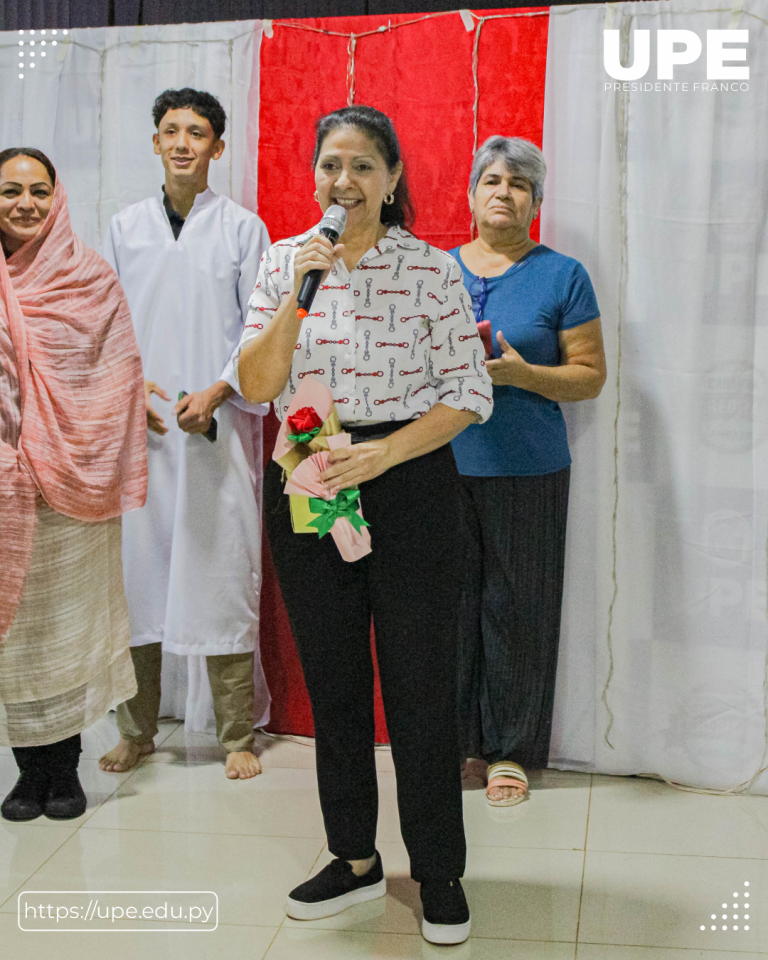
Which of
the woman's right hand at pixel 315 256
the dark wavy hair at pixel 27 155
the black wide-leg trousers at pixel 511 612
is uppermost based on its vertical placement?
the dark wavy hair at pixel 27 155

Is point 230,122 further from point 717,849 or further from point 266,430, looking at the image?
point 717,849

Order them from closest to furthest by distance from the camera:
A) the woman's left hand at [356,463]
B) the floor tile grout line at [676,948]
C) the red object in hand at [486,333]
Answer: the woman's left hand at [356,463]
the floor tile grout line at [676,948]
the red object in hand at [486,333]

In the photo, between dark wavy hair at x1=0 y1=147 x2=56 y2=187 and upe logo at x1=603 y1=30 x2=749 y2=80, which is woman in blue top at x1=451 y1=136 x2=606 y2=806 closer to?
upe logo at x1=603 y1=30 x2=749 y2=80

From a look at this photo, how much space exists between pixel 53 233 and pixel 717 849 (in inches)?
89.0

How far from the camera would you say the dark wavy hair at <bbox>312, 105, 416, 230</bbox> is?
2.08 metres

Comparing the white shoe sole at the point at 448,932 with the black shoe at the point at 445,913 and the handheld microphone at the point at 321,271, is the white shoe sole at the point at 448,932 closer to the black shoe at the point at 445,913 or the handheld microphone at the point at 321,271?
the black shoe at the point at 445,913

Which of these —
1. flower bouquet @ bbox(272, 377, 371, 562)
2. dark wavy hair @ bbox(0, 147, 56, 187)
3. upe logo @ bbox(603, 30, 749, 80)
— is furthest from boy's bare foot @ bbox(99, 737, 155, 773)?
upe logo @ bbox(603, 30, 749, 80)

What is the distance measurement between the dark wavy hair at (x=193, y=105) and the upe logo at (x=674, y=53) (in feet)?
3.53

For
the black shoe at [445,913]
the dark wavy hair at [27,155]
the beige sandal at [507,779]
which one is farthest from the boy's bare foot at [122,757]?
the dark wavy hair at [27,155]

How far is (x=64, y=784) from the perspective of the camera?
2.85 meters

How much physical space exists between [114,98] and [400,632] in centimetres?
192

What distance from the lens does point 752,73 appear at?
282 cm

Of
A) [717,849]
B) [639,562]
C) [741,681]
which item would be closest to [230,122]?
[639,562]

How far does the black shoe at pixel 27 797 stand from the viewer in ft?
9.20
